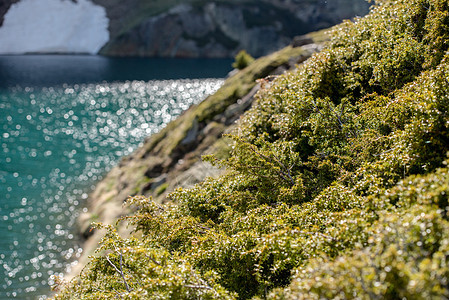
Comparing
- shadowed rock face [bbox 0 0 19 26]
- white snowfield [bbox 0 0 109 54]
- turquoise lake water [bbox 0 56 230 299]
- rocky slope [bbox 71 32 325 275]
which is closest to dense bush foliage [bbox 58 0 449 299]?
rocky slope [bbox 71 32 325 275]

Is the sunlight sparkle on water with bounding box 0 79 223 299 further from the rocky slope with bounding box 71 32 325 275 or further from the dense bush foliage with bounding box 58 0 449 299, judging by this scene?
the dense bush foliage with bounding box 58 0 449 299

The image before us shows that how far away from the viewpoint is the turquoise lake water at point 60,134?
23.0 meters

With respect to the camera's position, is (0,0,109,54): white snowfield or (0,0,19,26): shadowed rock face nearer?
(0,0,109,54): white snowfield

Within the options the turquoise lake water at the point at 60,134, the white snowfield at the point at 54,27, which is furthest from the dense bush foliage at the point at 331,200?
the white snowfield at the point at 54,27

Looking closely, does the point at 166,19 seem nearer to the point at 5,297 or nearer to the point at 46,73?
the point at 46,73

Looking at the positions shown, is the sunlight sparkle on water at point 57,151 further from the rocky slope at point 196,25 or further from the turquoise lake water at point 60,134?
the rocky slope at point 196,25

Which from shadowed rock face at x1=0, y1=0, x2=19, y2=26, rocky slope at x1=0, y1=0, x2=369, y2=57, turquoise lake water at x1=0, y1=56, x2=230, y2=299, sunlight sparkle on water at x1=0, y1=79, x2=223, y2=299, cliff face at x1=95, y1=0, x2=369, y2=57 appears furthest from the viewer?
cliff face at x1=95, y1=0, x2=369, y2=57

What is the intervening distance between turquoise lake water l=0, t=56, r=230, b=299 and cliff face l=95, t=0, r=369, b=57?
1753 cm

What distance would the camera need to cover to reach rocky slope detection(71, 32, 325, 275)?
71.9 ft

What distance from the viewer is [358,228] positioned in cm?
661

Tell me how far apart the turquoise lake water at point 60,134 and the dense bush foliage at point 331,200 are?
14474 millimetres

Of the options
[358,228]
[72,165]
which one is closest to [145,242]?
[358,228]

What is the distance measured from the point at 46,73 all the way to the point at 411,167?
75337 mm

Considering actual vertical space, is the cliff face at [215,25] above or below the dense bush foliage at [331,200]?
below
